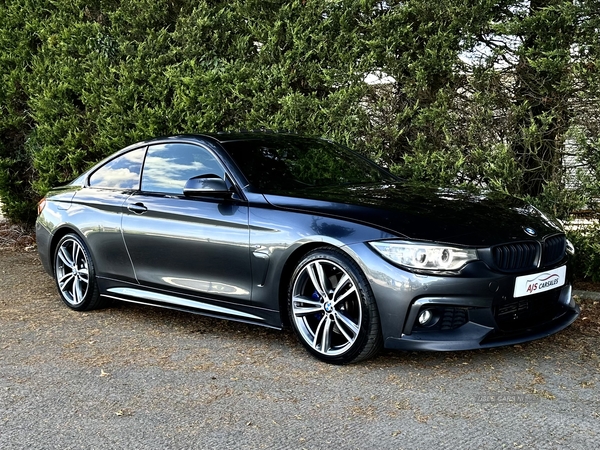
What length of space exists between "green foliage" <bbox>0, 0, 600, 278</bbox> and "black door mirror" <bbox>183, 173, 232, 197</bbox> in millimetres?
2594

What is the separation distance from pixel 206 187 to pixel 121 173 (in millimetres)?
1485

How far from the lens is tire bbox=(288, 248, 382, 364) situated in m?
4.73

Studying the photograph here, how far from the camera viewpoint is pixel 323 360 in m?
5.00

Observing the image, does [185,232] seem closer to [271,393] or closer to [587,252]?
[271,393]

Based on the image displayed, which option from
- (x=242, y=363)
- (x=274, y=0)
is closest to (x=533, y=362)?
(x=242, y=363)

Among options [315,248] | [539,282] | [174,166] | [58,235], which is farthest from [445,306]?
[58,235]

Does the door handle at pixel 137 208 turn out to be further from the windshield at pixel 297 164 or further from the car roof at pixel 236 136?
the windshield at pixel 297 164

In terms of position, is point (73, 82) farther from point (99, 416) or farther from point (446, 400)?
point (446, 400)

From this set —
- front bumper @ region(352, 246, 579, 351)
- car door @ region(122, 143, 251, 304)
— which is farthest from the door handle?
front bumper @ region(352, 246, 579, 351)

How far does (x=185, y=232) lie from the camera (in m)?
5.66

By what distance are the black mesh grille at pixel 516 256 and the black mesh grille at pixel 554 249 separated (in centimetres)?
13

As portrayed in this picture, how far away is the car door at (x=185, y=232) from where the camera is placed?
5383mm

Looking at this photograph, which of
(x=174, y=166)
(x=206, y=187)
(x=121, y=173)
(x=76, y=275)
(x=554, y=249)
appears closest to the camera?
(x=554, y=249)

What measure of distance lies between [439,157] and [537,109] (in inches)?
39.1
